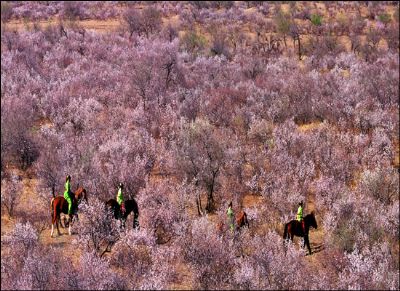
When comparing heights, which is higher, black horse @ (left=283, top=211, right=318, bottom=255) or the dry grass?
black horse @ (left=283, top=211, right=318, bottom=255)

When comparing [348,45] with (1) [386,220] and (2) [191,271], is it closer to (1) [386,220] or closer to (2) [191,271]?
(1) [386,220]

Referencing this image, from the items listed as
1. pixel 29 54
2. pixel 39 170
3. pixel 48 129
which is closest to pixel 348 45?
pixel 29 54

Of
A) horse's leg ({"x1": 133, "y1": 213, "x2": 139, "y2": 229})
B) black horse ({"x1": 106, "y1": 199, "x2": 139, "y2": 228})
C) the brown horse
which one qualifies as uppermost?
black horse ({"x1": 106, "y1": 199, "x2": 139, "y2": 228})

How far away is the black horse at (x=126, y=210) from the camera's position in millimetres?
10439

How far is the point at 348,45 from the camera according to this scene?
3309 cm

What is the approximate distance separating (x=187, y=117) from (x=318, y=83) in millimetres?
6706

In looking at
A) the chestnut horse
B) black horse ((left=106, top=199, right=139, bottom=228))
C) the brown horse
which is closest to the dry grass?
the brown horse

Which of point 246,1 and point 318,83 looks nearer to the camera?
point 318,83

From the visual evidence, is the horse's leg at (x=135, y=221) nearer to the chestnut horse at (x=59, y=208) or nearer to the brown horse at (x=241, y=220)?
the chestnut horse at (x=59, y=208)

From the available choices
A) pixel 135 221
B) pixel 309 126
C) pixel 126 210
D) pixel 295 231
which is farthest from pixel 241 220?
pixel 309 126

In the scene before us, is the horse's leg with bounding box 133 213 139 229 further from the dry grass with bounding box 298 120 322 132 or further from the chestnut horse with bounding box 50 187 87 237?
the dry grass with bounding box 298 120 322 132

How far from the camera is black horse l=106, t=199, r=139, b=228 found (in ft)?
34.2

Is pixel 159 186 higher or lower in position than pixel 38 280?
lower

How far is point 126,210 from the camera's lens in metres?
10.7
